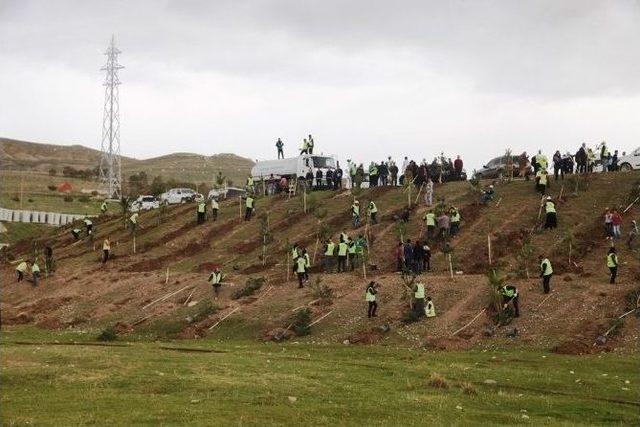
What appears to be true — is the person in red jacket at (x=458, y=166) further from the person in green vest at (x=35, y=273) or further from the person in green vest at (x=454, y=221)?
the person in green vest at (x=35, y=273)

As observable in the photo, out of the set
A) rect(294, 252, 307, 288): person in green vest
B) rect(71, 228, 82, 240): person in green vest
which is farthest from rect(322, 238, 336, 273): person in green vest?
rect(71, 228, 82, 240): person in green vest

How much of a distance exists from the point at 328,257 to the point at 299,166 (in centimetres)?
1798

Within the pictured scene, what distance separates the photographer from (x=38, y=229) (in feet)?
228

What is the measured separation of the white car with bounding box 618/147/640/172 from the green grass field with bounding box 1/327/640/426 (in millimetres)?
27598

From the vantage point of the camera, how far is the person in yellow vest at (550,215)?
38.4 m

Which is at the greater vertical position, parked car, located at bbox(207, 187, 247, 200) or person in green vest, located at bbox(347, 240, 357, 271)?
parked car, located at bbox(207, 187, 247, 200)

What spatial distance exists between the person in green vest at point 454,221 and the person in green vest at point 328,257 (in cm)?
654

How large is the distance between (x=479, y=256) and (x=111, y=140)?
68412mm

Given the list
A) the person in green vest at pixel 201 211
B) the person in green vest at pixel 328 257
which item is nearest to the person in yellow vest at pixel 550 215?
the person in green vest at pixel 328 257

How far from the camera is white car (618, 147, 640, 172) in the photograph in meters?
49.0

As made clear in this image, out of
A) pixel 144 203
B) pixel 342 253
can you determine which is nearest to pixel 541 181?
pixel 342 253

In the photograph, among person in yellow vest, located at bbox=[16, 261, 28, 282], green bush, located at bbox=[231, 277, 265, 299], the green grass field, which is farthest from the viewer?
person in yellow vest, located at bbox=[16, 261, 28, 282]

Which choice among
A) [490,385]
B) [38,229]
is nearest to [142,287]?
[490,385]

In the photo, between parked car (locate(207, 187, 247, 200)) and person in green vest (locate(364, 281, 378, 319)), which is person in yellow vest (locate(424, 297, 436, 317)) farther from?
parked car (locate(207, 187, 247, 200))
